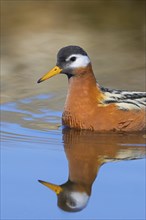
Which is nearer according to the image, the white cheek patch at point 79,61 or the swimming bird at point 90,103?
the swimming bird at point 90,103

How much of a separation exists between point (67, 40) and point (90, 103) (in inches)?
205

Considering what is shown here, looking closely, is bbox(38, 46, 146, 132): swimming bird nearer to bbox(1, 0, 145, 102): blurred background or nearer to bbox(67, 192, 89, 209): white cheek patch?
bbox(1, 0, 145, 102): blurred background

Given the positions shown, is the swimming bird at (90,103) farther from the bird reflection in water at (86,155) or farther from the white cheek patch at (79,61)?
the bird reflection in water at (86,155)

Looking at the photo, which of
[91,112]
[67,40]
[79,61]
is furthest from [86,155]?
[67,40]

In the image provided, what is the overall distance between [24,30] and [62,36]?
889 millimetres

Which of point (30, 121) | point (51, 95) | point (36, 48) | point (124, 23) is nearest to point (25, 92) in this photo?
point (51, 95)

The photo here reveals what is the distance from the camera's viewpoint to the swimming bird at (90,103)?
12062 mm

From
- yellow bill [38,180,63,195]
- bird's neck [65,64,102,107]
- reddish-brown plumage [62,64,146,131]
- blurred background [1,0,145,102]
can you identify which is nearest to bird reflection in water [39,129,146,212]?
yellow bill [38,180,63,195]

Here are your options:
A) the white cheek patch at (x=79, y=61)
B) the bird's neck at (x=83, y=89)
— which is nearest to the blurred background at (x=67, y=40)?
the bird's neck at (x=83, y=89)

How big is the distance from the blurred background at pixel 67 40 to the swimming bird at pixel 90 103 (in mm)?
1738

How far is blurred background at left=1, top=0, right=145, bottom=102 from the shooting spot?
14.8 metres

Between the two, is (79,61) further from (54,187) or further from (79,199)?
(79,199)

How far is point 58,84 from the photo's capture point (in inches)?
580

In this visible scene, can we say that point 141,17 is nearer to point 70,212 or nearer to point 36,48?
point 36,48
